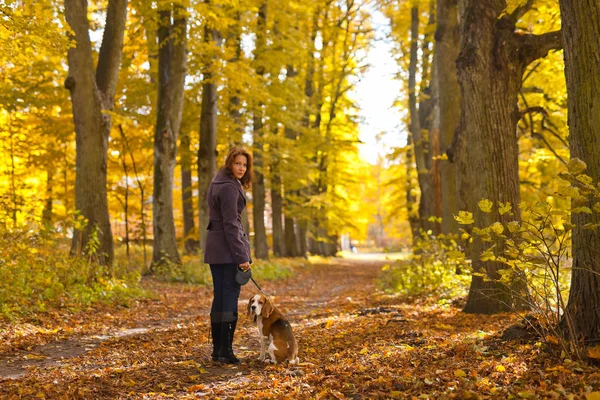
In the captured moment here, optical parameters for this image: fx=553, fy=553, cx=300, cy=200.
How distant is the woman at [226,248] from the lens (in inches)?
220

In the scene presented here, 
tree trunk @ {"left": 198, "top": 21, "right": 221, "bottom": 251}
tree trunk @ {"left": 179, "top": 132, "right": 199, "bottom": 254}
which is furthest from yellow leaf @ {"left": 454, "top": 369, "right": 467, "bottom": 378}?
tree trunk @ {"left": 179, "top": 132, "right": 199, "bottom": 254}

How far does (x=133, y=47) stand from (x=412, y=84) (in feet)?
30.3

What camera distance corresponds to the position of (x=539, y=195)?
15305mm

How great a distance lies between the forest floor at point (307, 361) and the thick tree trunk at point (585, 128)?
0.45 m

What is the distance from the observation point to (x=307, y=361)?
5664 mm

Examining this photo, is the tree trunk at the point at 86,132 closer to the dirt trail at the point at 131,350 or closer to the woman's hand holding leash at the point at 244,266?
the dirt trail at the point at 131,350

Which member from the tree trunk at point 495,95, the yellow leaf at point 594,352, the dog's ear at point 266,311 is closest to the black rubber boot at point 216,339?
the dog's ear at point 266,311

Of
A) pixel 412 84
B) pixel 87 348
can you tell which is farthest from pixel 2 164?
pixel 87 348

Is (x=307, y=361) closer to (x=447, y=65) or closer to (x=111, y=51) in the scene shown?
(x=447, y=65)

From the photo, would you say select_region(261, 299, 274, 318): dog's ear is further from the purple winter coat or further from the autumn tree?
the autumn tree

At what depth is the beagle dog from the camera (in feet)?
17.8

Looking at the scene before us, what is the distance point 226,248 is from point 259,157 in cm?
1574

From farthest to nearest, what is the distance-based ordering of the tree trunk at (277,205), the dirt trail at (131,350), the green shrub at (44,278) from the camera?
1. the tree trunk at (277,205)
2. the green shrub at (44,278)
3. the dirt trail at (131,350)

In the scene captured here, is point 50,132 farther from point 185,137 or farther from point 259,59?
point 259,59
